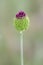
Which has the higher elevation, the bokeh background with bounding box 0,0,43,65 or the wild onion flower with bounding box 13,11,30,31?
the bokeh background with bounding box 0,0,43,65

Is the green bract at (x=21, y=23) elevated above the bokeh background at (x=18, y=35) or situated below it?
below

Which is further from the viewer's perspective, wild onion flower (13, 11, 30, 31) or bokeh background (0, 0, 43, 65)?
bokeh background (0, 0, 43, 65)

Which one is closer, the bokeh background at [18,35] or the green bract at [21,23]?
the green bract at [21,23]

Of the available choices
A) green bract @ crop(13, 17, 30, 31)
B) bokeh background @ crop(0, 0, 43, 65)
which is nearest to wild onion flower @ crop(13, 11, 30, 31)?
green bract @ crop(13, 17, 30, 31)

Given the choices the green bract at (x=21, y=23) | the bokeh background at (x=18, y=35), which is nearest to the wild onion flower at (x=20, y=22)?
the green bract at (x=21, y=23)

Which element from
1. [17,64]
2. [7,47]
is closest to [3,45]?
[7,47]

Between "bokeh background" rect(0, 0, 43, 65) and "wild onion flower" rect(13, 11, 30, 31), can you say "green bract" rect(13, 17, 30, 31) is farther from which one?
"bokeh background" rect(0, 0, 43, 65)

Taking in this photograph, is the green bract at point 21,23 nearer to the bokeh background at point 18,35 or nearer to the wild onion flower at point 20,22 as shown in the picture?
the wild onion flower at point 20,22

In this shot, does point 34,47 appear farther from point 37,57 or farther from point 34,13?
point 34,13
